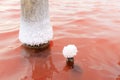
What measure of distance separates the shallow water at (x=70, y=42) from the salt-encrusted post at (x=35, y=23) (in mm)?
232

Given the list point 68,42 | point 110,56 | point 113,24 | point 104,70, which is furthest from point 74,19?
point 104,70

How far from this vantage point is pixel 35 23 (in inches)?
108

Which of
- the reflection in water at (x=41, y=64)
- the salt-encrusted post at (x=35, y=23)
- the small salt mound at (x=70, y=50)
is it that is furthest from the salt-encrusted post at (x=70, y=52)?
the salt-encrusted post at (x=35, y=23)

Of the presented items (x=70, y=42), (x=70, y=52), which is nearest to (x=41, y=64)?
(x=70, y=52)

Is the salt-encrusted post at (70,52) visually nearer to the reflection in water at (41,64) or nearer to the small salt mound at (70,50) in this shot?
the small salt mound at (70,50)

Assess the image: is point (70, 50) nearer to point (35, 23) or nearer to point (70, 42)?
point (35, 23)

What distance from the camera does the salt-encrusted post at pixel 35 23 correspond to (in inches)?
106

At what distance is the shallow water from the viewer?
265 cm

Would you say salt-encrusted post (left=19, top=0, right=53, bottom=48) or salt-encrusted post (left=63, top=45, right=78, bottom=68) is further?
salt-encrusted post (left=19, top=0, right=53, bottom=48)

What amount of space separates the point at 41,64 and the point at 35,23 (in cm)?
49

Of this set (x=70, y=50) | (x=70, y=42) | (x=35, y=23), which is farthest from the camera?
(x=70, y=42)

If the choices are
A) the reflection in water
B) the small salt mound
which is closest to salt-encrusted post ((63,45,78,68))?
the small salt mound

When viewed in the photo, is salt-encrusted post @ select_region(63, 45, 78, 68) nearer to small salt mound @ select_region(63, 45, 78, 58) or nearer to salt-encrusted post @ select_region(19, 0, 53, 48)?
small salt mound @ select_region(63, 45, 78, 58)

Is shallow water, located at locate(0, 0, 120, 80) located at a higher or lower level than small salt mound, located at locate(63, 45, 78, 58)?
lower
